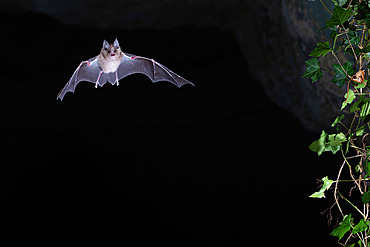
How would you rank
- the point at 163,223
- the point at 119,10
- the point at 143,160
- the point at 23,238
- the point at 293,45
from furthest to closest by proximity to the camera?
1. the point at 143,160
2. the point at 119,10
3. the point at 163,223
4. the point at 23,238
5. the point at 293,45

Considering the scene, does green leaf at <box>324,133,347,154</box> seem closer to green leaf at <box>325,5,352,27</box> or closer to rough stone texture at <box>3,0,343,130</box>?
green leaf at <box>325,5,352,27</box>

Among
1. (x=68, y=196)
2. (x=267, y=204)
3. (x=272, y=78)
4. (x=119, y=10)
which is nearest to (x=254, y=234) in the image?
(x=267, y=204)

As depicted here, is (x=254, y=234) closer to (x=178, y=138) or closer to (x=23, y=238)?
(x=178, y=138)

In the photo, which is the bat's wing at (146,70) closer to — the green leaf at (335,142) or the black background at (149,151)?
the green leaf at (335,142)

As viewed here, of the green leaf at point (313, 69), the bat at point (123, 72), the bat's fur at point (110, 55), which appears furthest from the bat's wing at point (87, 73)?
the green leaf at point (313, 69)

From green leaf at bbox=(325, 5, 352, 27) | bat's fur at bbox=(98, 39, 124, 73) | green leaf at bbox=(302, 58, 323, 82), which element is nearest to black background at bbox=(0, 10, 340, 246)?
bat's fur at bbox=(98, 39, 124, 73)

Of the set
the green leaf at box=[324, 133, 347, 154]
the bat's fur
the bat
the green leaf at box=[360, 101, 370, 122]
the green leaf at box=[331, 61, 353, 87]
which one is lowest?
the green leaf at box=[324, 133, 347, 154]
